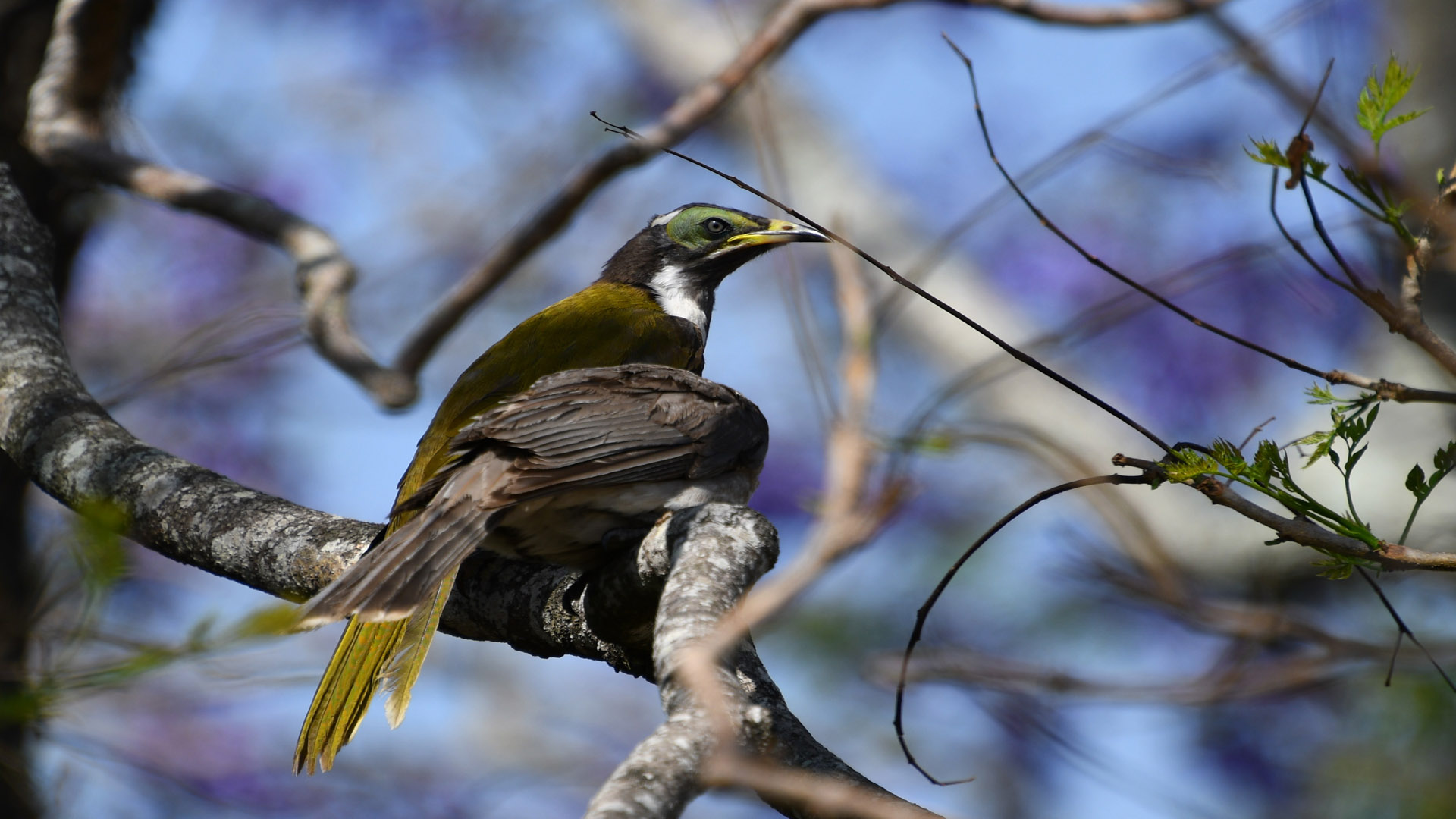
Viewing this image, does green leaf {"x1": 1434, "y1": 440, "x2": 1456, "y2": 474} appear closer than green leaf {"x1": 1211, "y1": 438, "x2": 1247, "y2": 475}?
Yes

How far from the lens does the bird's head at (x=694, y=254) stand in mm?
5883

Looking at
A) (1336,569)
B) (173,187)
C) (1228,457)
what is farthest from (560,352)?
(1336,569)

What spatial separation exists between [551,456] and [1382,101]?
2113mm

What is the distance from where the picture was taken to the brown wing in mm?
3080

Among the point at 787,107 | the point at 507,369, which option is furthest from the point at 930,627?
the point at 787,107

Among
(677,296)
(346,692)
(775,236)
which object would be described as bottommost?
(346,692)

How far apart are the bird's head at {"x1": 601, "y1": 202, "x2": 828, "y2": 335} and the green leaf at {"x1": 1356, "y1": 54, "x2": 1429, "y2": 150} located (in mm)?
3719

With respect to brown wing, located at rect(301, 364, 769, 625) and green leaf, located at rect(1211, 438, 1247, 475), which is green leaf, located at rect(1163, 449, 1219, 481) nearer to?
green leaf, located at rect(1211, 438, 1247, 475)

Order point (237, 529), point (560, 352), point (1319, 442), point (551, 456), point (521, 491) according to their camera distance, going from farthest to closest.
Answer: point (560, 352) → point (237, 529) → point (551, 456) → point (521, 491) → point (1319, 442)

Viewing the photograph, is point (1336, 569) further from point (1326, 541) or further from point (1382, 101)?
point (1382, 101)

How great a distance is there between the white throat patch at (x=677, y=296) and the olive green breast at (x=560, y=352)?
13 cm

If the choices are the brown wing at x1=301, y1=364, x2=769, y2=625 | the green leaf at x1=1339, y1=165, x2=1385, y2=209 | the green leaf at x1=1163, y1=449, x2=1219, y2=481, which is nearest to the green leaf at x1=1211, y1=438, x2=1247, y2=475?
the green leaf at x1=1163, y1=449, x2=1219, y2=481

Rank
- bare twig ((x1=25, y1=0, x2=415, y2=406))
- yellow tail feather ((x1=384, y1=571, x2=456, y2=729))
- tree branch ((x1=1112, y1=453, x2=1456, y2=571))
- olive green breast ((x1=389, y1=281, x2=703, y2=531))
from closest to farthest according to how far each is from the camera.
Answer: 1. tree branch ((x1=1112, y1=453, x2=1456, y2=571))
2. yellow tail feather ((x1=384, y1=571, x2=456, y2=729))
3. olive green breast ((x1=389, y1=281, x2=703, y2=531))
4. bare twig ((x1=25, y1=0, x2=415, y2=406))

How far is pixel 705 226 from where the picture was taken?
19.7ft
